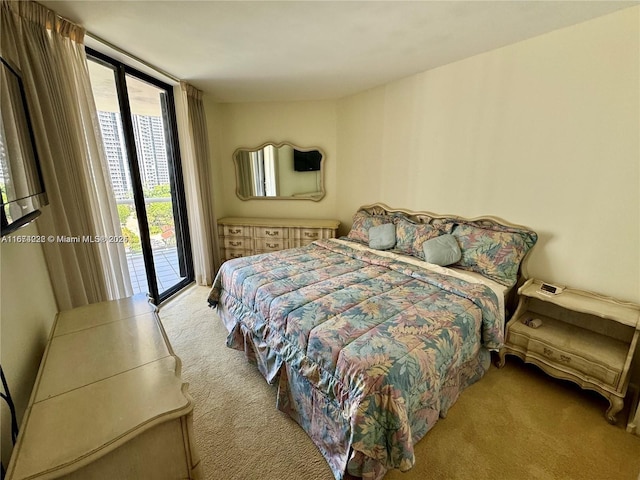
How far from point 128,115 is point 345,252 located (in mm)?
2465

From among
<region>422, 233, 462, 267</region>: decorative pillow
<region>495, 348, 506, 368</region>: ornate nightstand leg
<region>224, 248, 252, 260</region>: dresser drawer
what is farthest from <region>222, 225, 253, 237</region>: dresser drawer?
<region>495, 348, 506, 368</region>: ornate nightstand leg

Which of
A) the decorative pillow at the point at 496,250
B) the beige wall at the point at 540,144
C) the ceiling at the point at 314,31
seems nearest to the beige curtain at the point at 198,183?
the ceiling at the point at 314,31

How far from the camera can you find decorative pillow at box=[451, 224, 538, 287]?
221cm

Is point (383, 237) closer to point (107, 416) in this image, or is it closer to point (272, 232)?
point (272, 232)

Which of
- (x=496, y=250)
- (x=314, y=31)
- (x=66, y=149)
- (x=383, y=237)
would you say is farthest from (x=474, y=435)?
(x=66, y=149)

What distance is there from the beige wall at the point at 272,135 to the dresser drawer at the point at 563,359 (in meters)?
2.75

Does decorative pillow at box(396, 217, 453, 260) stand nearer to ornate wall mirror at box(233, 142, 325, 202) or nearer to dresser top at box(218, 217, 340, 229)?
dresser top at box(218, 217, 340, 229)

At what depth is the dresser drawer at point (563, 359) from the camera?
1.67 meters

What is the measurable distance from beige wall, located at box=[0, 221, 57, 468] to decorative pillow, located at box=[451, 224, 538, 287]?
280 cm

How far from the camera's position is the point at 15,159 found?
3.79 ft

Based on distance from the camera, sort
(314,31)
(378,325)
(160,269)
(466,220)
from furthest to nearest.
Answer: (160,269)
(466,220)
(314,31)
(378,325)

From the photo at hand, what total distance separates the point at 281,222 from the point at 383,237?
153cm

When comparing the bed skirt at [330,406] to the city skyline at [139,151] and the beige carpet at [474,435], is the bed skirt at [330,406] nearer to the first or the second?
the beige carpet at [474,435]

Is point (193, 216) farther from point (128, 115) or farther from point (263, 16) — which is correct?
point (263, 16)
